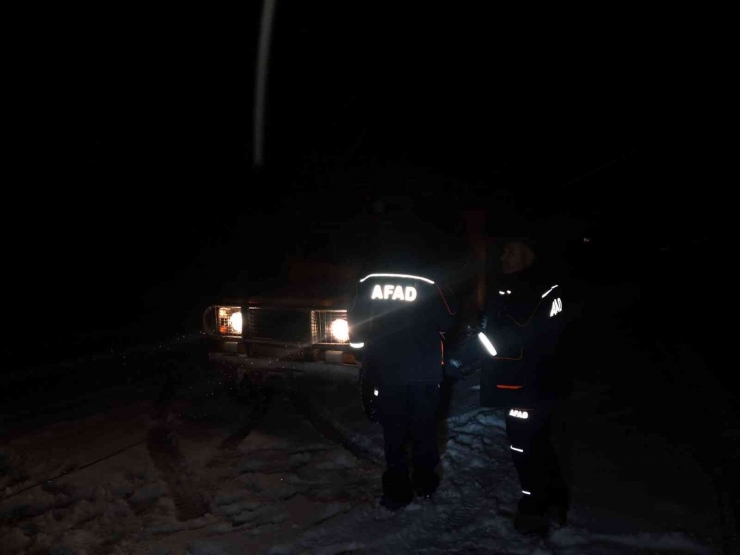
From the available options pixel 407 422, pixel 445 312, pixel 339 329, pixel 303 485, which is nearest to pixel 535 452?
pixel 407 422

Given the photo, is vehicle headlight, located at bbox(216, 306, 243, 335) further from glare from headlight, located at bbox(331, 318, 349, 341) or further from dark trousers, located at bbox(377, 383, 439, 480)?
dark trousers, located at bbox(377, 383, 439, 480)

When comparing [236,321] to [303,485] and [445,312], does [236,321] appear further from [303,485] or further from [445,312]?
[445,312]

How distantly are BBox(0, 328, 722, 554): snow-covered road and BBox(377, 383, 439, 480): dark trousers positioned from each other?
0.91 feet

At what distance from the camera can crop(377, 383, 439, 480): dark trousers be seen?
145 inches

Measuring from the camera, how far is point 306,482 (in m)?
3.96

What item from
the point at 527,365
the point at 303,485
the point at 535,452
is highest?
the point at 527,365

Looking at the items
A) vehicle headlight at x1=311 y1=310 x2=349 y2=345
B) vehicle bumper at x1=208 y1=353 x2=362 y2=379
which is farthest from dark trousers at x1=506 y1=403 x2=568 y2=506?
vehicle headlight at x1=311 y1=310 x2=349 y2=345

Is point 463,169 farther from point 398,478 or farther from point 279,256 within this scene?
point 398,478

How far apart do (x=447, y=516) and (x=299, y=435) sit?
1810mm

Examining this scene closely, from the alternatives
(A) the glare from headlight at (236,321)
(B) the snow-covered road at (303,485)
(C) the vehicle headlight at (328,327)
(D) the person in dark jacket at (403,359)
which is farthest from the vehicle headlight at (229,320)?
(D) the person in dark jacket at (403,359)

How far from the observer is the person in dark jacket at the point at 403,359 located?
3625 mm

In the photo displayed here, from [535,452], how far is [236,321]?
325 centimetres

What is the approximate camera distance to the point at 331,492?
12.5 feet

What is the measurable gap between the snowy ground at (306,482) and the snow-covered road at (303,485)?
13mm
